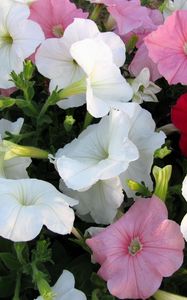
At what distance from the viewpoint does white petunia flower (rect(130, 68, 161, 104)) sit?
1.16 m

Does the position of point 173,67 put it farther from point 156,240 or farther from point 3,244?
point 3,244

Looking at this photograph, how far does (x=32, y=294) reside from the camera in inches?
41.2

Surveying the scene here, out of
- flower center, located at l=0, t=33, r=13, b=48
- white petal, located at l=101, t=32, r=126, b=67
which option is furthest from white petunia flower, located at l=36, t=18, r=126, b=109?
flower center, located at l=0, t=33, r=13, b=48

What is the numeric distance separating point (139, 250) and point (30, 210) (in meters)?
0.20

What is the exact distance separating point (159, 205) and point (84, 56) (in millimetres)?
305

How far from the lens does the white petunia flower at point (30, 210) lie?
890mm

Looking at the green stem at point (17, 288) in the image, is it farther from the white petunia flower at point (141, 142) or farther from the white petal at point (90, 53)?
the white petal at point (90, 53)

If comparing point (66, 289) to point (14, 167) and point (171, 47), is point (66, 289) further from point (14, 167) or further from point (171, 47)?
point (171, 47)

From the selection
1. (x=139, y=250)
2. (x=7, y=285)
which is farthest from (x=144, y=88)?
(x=7, y=285)

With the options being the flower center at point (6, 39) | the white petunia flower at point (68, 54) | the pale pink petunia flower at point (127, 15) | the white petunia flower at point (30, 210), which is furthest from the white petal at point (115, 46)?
the white petunia flower at point (30, 210)

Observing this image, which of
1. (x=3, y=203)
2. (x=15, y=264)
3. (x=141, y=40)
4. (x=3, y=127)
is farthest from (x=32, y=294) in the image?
(x=141, y=40)

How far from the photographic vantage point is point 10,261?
3.23 ft

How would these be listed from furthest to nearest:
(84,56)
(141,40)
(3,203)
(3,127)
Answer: (141,40) < (3,127) < (84,56) < (3,203)

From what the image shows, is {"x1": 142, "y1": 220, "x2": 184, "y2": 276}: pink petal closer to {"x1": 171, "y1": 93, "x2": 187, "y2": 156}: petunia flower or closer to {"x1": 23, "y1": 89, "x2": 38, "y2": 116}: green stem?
{"x1": 171, "y1": 93, "x2": 187, "y2": 156}: petunia flower
